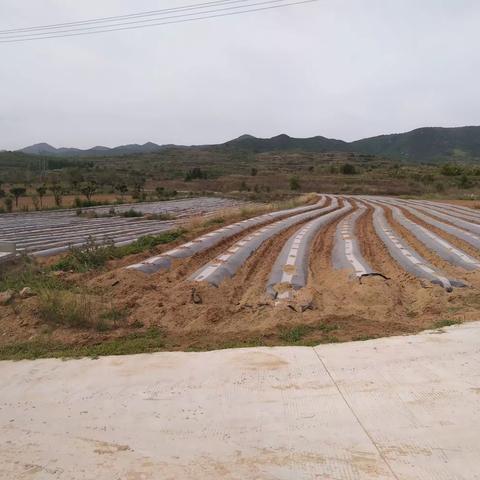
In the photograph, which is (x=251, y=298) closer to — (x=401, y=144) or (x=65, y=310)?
(x=65, y=310)

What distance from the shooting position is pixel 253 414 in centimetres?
411

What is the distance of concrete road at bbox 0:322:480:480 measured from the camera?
341 centimetres

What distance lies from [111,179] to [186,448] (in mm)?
60930

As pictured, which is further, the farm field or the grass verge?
the farm field

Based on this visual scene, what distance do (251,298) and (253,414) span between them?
386cm

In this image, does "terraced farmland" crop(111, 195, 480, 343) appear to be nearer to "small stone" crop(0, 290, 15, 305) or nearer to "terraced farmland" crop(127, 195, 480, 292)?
"terraced farmland" crop(127, 195, 480, 292)

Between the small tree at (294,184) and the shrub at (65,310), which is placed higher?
the shrub at (65,310)

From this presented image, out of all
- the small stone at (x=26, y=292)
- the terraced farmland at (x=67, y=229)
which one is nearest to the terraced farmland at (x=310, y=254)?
the small stone at (x=26, y=292)

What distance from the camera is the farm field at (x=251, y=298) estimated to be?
20.1 ft

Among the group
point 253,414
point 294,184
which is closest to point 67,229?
point 253,414

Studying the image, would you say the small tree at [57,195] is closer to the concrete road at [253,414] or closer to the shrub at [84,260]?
the shrub at [84,260]

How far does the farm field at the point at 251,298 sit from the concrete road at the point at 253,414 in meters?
0.61

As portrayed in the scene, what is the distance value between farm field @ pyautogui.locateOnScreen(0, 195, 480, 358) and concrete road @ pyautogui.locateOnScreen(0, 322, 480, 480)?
613 mm

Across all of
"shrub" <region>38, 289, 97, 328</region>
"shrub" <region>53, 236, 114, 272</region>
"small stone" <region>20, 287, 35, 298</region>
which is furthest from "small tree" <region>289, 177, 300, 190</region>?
"shrub" <region>38, 289, 97, 328</region>
